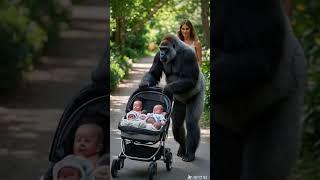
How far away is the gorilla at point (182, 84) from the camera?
10.2 ft

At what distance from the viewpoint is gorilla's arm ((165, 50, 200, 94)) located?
3098 millimetres

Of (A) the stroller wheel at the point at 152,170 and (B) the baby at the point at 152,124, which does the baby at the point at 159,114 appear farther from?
(A) the stroller wheel at the point at 152,170

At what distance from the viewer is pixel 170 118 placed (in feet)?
10.4

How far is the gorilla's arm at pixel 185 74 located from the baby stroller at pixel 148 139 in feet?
0.27

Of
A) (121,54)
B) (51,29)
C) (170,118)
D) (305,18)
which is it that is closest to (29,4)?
(51,29)

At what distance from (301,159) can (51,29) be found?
1.91 metres

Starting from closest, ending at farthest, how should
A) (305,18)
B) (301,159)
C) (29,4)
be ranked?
(29,4)
(305,18)
(301,159)

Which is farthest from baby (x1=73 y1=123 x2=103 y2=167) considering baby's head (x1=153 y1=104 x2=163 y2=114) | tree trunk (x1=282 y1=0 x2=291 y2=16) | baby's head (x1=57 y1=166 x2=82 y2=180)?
tree trunk (x1=282 y1=0 x2=291 y2=16)

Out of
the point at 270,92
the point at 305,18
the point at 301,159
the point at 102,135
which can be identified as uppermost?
the point at 305,18

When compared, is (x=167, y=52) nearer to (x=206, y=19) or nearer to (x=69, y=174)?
(x=206, y=19)

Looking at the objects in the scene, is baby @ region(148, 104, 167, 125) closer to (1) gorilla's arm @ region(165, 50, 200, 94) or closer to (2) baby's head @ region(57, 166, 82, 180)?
(1) gorilla's arm @ region(165, 50, 200, 94)

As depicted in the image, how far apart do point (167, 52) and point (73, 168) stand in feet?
2.94

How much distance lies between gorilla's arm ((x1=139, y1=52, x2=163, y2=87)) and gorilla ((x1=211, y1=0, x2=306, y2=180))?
1.08ft

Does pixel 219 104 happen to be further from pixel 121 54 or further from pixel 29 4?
pixel 29 4
